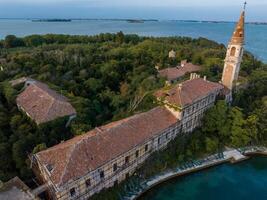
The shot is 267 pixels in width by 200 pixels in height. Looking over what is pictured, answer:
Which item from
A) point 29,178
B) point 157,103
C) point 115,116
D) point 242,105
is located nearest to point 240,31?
point 242,105

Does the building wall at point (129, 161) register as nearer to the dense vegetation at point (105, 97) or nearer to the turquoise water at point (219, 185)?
the dense vegetation at point (105, 97)

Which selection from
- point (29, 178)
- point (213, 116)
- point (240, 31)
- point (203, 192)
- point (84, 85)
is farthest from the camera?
point (84, 85)

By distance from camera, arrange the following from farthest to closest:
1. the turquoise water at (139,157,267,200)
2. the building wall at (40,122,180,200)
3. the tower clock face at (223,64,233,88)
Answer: the tower clock face at (223,64,233,88) < the turquoise water at (139,157,267,200) < the building wall at (40,122,180,200)

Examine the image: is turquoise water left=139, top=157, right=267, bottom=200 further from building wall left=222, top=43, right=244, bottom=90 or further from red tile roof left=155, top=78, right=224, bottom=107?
building wall left=222, top=43, right=244, bottom=90

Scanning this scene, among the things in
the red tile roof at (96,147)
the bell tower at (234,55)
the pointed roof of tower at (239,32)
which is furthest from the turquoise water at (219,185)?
the pointed roof of tower at (239,32)

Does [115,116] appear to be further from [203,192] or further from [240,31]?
[240,31]

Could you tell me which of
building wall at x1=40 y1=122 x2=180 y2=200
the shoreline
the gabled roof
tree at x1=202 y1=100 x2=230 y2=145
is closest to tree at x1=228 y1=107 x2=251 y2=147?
tree at x1=202 y1=100 x2=230 y2=145
